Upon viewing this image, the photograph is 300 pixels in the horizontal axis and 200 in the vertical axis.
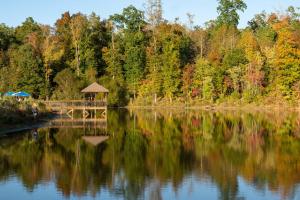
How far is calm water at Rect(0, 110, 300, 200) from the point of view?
14.9m

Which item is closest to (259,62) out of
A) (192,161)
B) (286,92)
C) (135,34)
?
(286,92)

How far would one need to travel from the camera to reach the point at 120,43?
72750mm

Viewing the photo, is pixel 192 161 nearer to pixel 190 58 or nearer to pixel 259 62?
pixel 259 62

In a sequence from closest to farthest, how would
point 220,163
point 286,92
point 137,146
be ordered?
1. point 220,163
2. point 137,146
3. point 286,92

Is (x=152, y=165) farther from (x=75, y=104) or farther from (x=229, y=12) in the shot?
(x=229, y=12)

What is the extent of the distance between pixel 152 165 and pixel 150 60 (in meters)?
49.6

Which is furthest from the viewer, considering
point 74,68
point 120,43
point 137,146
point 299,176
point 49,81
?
point 120,43

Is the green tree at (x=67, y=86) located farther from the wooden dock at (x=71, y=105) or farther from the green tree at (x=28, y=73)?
the wooden dock at (x=71, y=105)

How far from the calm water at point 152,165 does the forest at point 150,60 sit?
29.9 metres

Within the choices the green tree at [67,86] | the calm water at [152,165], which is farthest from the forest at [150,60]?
the calm water at [152,165]

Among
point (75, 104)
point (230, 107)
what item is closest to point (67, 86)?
point (75, 104)

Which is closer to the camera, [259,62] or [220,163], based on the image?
[220,163]

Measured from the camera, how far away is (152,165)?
19250 millimetres

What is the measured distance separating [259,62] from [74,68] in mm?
26977
